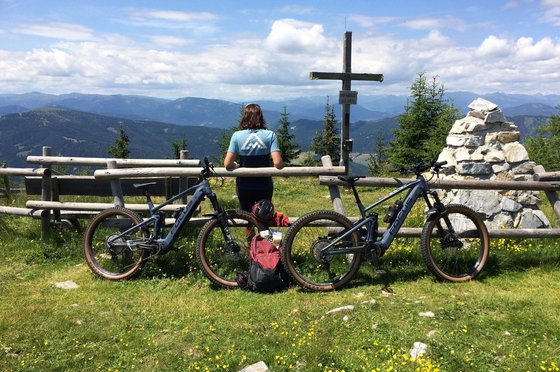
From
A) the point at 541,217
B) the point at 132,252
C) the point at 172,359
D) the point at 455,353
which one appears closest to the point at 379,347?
the point at 455,353

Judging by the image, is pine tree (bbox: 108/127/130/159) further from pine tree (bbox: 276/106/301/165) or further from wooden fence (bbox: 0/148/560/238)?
wooden fence (bbox: 0/148/560/238)

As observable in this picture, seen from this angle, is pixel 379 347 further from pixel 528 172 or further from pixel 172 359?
pixel 528 172

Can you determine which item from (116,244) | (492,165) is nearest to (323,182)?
(116,244)

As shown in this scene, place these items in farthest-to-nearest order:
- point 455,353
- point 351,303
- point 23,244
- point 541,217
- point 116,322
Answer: point 541,217 → point 23,244 → point 351,303 → point 116,322 → point 455,353

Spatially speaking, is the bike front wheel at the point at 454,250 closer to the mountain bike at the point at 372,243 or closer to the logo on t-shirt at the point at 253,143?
the mountain bike at the point at 372,243

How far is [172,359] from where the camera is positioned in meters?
4.31

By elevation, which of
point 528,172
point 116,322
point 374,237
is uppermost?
point 528,172

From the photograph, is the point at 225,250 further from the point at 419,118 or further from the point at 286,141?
the point at 286,141

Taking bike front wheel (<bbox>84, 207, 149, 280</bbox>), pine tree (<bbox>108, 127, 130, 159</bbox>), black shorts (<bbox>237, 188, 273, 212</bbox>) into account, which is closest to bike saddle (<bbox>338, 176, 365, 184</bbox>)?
black shorts (<bbox>237, 188, 273, 212</bbox>)

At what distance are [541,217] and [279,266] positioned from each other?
6.34 metres

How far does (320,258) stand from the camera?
6285mm

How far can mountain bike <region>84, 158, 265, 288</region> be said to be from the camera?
6.52m

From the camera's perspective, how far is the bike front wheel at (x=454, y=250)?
6340 mm

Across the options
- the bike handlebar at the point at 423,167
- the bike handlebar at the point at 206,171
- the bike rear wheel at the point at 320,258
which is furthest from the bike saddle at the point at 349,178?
the bike handlebar at the point at 206,171
